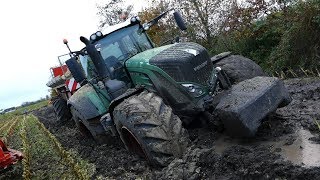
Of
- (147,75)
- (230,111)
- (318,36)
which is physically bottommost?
(318,36)

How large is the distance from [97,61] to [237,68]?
7.74 feet

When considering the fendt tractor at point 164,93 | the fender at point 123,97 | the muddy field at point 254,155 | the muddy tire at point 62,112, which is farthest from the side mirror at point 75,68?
the muddy tire at point 62,112

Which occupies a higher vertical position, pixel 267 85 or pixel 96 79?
pixel 96 79

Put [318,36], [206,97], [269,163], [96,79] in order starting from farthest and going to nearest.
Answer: [318,36], [96,79], [206,97], [269,163]

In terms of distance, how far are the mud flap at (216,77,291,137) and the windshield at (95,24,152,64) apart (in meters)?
2.58

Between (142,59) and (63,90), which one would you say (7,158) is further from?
(63,90)

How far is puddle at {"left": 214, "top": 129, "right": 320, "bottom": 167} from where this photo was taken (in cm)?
426

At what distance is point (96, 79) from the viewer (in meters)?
7.79

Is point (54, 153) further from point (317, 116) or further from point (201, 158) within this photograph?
point (317, 116)

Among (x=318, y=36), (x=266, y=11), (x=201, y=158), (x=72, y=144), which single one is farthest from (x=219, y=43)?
(x=201, y=158)

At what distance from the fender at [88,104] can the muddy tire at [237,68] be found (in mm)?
2324

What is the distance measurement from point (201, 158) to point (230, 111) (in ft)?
2.36

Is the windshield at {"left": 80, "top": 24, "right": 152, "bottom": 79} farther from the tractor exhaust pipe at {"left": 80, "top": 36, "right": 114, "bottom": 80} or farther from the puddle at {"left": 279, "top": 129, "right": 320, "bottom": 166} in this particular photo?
the puddle at {"left": 279, "top": 129, "right": 320, "bottom": 166}

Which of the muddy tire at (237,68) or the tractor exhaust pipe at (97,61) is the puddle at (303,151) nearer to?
the muddy tire at (237,68)
